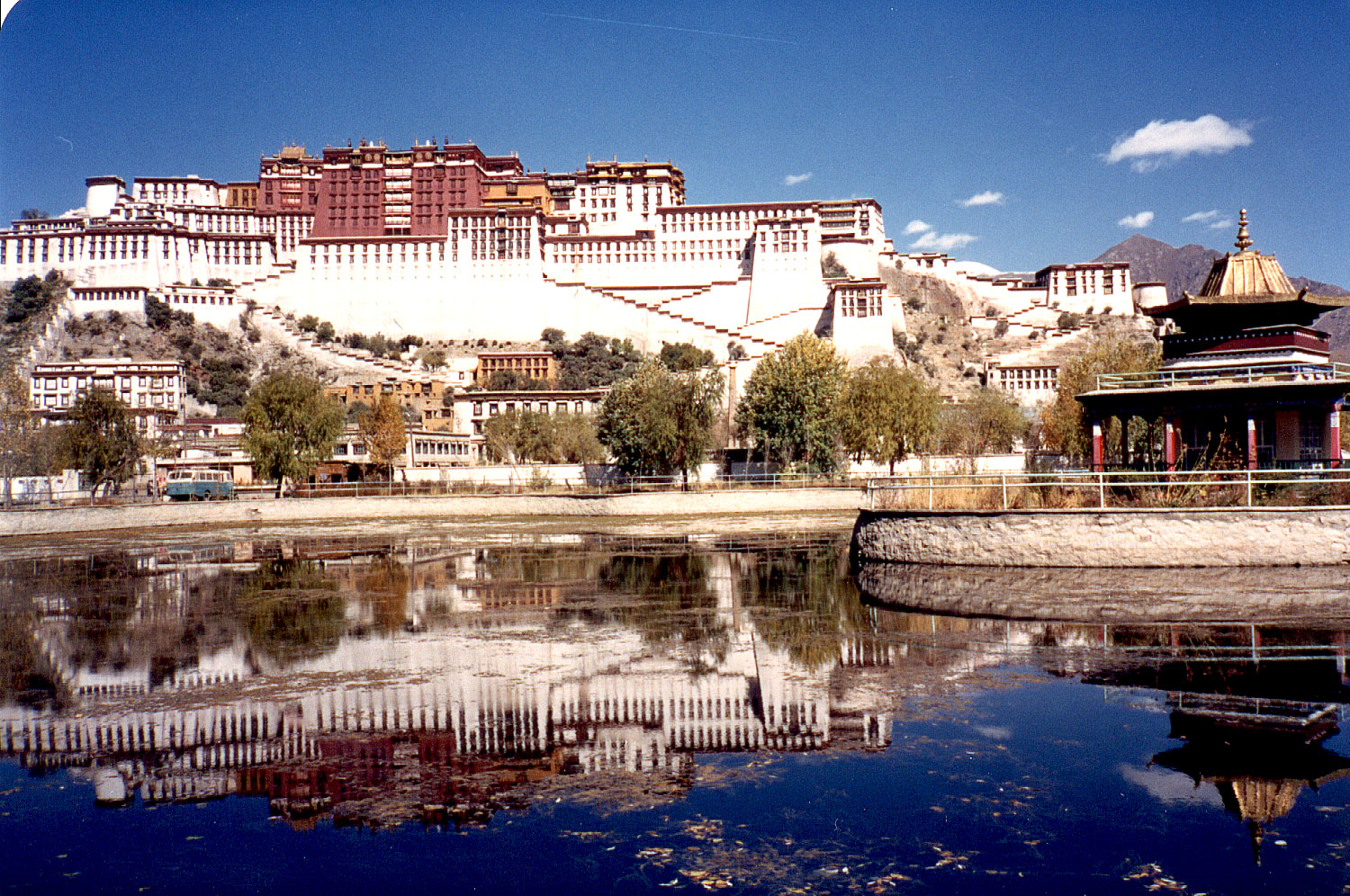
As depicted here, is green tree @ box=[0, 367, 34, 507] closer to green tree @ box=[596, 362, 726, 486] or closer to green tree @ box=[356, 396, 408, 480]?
green tree @ box=[356, 396, 408, 480]

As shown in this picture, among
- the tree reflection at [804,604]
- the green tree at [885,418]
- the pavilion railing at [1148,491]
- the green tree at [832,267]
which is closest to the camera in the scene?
the tree reflection at [804,604]

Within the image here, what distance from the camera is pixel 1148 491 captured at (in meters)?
21.3

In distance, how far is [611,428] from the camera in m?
56.8

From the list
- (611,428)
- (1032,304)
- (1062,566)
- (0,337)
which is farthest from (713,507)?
(1032,304)

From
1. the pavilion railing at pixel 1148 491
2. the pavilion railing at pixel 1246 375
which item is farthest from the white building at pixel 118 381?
the pavilion railing at pixel 1246 375

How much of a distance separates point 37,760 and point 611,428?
47621 mm

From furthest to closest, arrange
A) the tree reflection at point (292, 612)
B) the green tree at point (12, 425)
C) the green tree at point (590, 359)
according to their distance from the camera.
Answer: the green tree at point (590, 359)
the green tree at point (12, 425)
the tree reflection at point (292, 612)

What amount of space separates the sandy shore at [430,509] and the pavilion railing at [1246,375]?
16942 millimetres

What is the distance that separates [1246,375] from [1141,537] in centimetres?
1018

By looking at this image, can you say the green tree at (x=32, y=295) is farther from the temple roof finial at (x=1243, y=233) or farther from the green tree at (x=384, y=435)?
the temple roof finial at (x=1243, y=233)

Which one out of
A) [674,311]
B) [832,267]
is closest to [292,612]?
[674,311]

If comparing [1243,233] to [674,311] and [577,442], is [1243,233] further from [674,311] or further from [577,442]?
[674,311]

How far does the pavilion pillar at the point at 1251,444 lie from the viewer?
932 inches

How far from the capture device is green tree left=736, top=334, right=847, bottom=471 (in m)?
53.7
